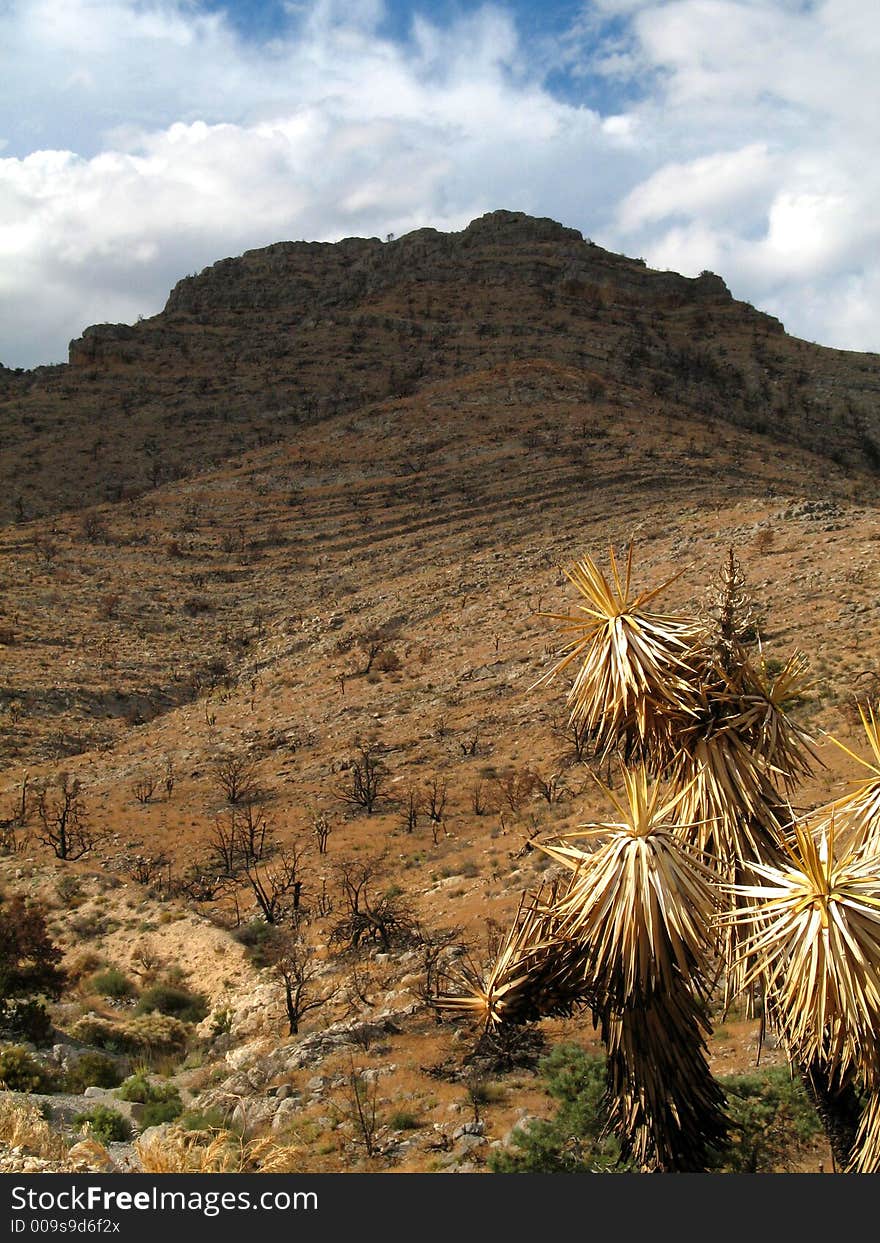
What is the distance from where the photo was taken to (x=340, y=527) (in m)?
44.2

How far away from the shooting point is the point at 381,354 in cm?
6869

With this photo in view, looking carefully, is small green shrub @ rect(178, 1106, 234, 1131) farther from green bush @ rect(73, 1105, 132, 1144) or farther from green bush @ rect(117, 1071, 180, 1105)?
green bush @ rect(117, 1071, 180, 1105)

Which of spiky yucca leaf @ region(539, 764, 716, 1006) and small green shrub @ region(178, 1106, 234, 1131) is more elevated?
spiky yucca leaf @ region(539, 764, 716, 1006)

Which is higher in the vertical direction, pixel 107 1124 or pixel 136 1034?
pixel 107 1124

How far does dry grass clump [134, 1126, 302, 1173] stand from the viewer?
19.5 ft

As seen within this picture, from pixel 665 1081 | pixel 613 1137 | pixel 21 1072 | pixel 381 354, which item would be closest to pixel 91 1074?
pixel 21 1072

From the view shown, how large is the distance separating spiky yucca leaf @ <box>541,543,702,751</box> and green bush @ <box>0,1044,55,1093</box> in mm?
9261

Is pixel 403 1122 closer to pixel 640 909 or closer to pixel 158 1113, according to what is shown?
pixel 158 1113

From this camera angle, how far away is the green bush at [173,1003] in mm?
14914

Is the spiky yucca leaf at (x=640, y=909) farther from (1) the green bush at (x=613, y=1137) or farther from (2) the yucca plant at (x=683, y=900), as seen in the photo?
(1) the green bush at (x=613, y=1137)

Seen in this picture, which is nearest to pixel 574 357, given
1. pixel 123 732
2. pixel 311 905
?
pixel 123 732

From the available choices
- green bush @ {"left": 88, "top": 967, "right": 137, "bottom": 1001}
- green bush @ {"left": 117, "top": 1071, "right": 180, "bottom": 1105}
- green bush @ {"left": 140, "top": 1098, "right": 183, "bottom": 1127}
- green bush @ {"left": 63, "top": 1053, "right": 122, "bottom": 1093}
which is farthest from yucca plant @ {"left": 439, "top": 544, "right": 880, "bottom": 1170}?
green bush @ {"left": 88, "top": 967, "right": 137, "bottom": 1001}

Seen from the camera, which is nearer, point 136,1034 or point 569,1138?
point 569,1138

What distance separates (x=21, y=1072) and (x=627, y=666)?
1022cm
